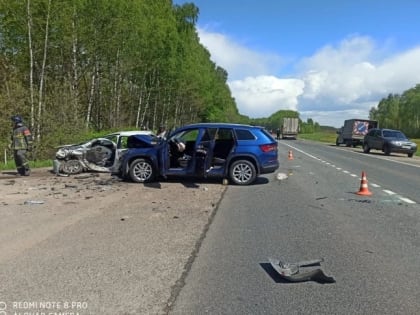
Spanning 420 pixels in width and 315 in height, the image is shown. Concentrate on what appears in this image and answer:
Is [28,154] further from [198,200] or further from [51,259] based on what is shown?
[51,259]

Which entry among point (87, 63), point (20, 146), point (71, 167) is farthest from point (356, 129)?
point (20, 146)

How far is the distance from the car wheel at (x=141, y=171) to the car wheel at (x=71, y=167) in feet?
8.91

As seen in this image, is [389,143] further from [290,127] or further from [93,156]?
[290,127]

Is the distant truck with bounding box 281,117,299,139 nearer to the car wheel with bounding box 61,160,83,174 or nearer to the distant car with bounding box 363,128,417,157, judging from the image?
the distant car with bounding box 363,128,417,157

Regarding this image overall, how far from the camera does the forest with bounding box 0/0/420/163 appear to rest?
20781 mm

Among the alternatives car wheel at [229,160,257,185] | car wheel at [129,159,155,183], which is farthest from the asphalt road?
car wheel at [129,159,155,183]

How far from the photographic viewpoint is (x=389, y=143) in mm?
34500

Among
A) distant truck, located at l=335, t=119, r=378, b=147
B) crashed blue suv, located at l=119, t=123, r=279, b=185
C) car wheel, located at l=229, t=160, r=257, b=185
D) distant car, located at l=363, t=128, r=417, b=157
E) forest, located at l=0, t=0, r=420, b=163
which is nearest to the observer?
crashed blue suv, located at l=119, t=123, r=279, b=185

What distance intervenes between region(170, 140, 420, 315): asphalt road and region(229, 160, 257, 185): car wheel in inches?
72.1

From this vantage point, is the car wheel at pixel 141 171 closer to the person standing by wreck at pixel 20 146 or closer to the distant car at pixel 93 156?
the distant car at pixel 93 156

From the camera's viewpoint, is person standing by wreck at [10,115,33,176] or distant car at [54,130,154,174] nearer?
person standing by wreck at [10,115,33,176]

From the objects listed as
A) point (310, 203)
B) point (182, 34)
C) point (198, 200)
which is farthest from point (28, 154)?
point (182, 34)

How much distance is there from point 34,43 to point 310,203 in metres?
16.3

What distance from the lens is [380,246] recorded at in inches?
274
